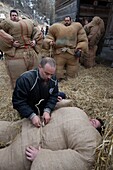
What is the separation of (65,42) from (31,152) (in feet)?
10.3

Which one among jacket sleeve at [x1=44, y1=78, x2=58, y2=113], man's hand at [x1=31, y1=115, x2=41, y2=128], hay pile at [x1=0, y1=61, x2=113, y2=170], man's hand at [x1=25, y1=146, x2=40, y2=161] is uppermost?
jacket sleeve at [x1=44, y1=78, x2=58, y2=113]

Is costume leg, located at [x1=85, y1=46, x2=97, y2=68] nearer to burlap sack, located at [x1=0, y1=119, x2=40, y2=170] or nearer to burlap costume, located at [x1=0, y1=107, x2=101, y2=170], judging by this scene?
burlap costume, located at [x1=0, y1=107, x2=101, y2=170]

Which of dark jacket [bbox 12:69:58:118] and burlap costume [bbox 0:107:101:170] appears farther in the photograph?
dark jacket [bbox 12:69:58:118]

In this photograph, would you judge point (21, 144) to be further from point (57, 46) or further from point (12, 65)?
point (57, 46)

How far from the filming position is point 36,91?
227 cm

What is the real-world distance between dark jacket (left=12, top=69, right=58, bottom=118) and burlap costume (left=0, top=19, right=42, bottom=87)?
62.3 inches

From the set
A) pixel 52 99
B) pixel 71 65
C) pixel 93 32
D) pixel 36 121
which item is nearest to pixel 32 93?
pixel 52 99

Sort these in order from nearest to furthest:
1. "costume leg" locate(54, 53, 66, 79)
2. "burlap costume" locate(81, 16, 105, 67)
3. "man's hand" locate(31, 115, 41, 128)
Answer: "man's hand" locate(31, 115, 41, 128), "costume leg" locate(54, 53, 66, 79), "burlap costume" locate(81, 16, 105, 67)

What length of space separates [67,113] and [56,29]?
283 centimetres

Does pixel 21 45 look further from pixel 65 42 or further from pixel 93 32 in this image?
pixel 93 32

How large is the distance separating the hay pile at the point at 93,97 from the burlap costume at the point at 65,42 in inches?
18.2

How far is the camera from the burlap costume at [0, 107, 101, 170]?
5.43ft

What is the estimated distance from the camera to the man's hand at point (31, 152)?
5.68 feet

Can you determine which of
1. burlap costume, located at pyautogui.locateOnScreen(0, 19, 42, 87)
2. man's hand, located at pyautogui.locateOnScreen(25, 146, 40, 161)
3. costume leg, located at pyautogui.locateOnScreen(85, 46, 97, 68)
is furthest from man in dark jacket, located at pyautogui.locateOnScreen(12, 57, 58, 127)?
costume leg, located at pyautogui.locateOnScreen(85, 46, 97, 68)
